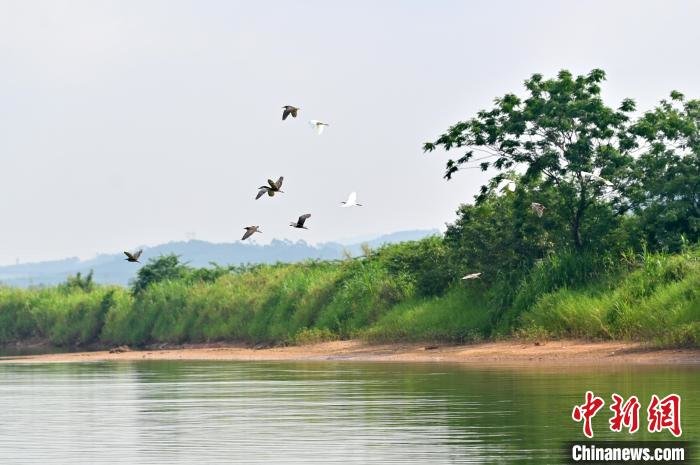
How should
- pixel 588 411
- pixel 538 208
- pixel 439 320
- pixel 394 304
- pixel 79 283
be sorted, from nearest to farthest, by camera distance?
pixel 588 411, pixel 538 208, pixel 439 320, pixel 394 304, pixel 79 283

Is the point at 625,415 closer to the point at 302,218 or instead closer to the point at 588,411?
the point at 588,411

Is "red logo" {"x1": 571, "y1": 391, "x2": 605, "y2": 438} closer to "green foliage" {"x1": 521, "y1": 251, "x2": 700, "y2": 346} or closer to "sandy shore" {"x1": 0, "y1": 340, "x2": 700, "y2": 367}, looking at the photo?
"sandy shore" {"x1": 0, "y1": 340, "x2": 700, "y2": 367}

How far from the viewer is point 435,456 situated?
15016 mm

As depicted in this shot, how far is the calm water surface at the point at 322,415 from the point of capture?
15750 mm

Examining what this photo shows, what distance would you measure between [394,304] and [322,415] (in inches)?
794

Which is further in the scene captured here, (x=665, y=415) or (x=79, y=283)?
(x=79, y=283)

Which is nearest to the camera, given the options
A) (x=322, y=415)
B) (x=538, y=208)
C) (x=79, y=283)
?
(x=322, y=415)

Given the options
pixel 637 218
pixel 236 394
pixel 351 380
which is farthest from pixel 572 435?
pixel 637 218

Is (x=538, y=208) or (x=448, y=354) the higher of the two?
(x=538, y=208)

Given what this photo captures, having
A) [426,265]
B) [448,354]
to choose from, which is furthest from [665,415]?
[426,265]

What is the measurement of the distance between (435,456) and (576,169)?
2114 cm

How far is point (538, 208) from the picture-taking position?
3366cm

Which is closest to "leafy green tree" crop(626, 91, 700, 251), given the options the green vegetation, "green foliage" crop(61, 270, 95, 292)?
the green vegetation

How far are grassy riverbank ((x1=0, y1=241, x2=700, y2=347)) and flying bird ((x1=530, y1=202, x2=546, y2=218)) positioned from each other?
1.14 m
